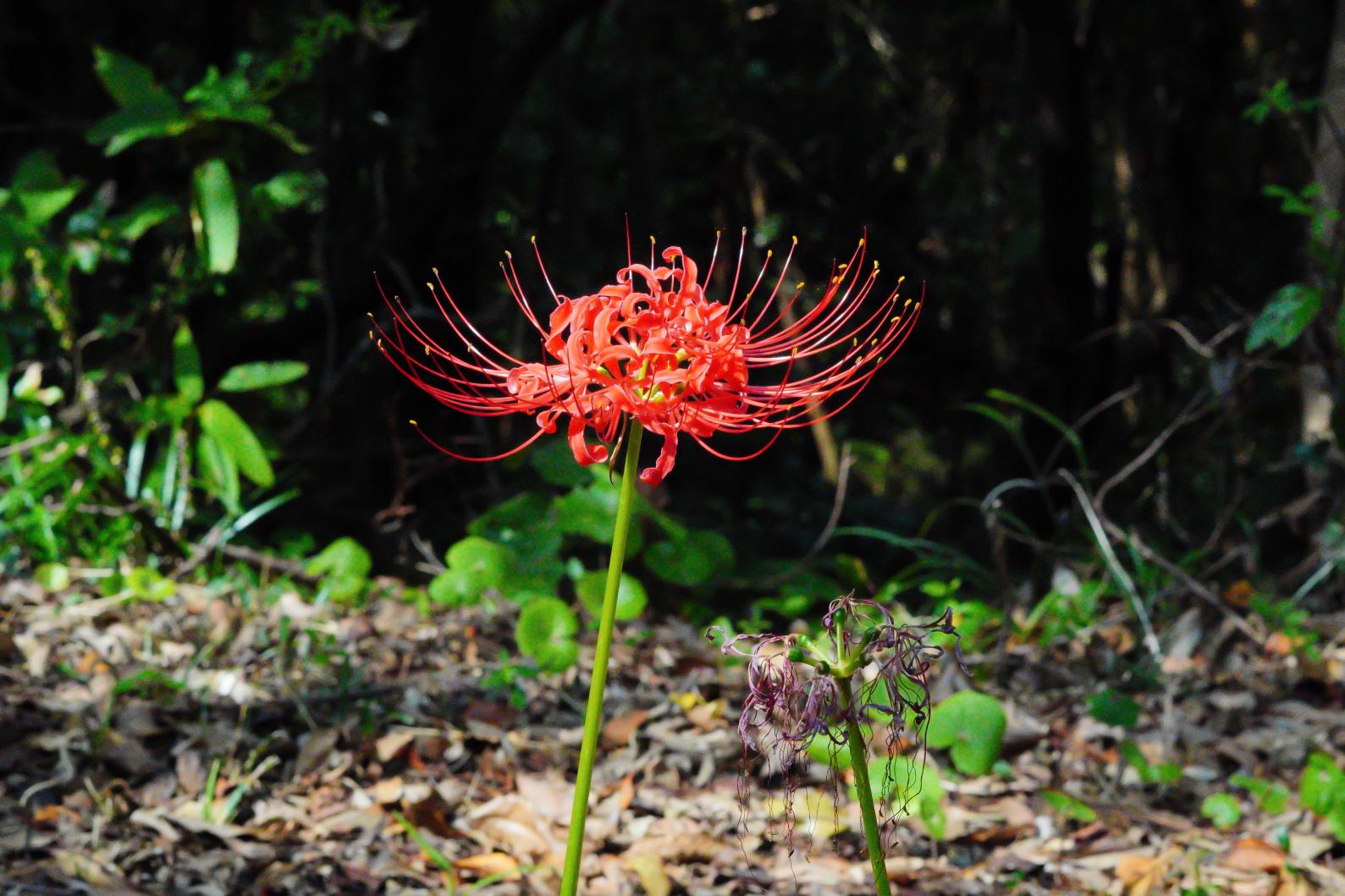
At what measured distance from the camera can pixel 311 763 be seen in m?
2.44

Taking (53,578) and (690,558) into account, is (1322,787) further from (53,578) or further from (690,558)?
(53,578)

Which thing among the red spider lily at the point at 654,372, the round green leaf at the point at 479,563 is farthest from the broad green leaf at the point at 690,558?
the red spider lily at the point at 654,372

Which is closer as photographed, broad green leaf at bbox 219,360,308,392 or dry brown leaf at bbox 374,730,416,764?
dry brown leaf at bbox 374,730,416,764

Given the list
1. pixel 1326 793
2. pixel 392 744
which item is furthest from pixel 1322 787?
pixel 392 744

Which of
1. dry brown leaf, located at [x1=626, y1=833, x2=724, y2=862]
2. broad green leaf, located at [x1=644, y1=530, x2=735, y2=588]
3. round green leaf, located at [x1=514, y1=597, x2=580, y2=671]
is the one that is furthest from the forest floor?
broad green leaf, located at [x1=644, y1=530, x2=735, y2=588]

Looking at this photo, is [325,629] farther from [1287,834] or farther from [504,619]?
[1287,834]

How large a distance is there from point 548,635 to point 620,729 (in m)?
0.26

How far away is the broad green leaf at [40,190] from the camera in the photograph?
3.28 m

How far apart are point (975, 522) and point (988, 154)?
7.28 ft

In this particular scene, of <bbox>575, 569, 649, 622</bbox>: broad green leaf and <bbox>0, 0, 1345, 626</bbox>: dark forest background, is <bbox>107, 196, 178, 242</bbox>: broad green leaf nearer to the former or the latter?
<bbox>0, 0, 1345, 626</bbox>: dark forest background

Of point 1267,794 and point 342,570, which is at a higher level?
point 342,570

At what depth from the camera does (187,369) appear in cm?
343

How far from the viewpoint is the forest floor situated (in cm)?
214

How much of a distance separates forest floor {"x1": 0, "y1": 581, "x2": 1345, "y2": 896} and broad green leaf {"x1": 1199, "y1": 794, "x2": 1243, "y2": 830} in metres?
0.04
